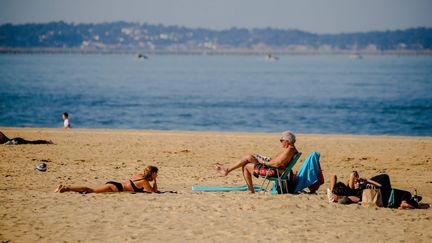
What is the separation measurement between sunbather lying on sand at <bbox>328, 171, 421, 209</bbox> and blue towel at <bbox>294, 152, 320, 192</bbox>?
479 mm

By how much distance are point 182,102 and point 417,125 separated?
56.8ft

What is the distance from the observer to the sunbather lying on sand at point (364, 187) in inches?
344

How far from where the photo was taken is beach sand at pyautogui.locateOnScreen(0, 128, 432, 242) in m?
7.19

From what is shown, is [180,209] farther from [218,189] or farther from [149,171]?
[218,189]

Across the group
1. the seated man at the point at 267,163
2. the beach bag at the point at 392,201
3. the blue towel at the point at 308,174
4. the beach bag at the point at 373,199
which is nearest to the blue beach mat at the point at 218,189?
the seated man at the point at 267,163

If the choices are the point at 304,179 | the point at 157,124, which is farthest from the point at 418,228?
the point at 157,124

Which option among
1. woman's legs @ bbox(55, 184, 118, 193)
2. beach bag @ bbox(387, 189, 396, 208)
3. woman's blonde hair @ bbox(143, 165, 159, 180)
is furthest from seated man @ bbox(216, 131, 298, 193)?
woman's legs @ bbox(55, 184, 118, 193)

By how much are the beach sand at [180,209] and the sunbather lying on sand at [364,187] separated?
17 cm

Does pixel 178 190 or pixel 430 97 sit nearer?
pixel 178 190

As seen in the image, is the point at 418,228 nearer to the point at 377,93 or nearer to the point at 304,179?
the point at 304,179

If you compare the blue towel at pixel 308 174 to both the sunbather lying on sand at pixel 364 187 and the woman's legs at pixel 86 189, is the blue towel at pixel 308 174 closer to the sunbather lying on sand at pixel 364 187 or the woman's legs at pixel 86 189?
the sunbather lying on sand at pixel 364 187

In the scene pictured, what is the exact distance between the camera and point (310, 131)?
90.2ft

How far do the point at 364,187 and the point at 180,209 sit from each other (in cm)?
272

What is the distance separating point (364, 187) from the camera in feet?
29.9
